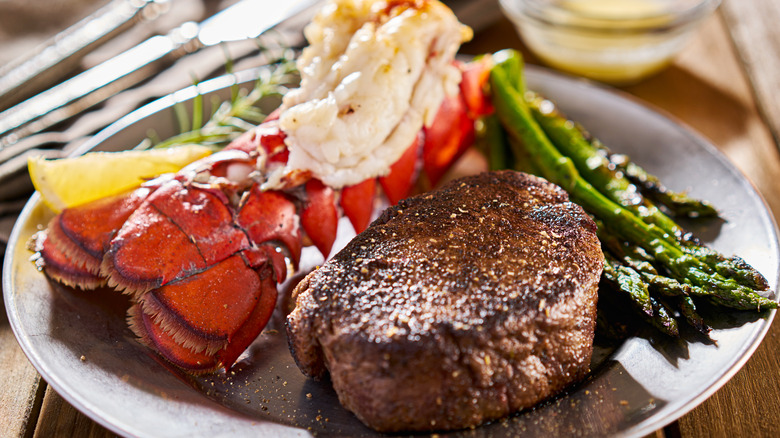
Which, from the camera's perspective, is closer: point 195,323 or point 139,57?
point 195,323

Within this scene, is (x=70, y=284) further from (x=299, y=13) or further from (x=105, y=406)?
(x=299, y=13)

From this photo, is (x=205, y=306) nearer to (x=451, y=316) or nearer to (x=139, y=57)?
(x=451, y=316)

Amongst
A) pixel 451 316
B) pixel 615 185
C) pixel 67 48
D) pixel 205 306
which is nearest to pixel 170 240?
pixel 205 306

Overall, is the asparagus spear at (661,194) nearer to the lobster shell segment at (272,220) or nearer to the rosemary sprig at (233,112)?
the lobster shell segment at (272,220)

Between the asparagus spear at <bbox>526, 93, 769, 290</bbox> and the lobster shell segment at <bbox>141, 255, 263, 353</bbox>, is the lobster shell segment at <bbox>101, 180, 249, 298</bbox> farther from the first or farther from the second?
the asparagus spear at <bbox>526, 93, 769, 290</bbox>

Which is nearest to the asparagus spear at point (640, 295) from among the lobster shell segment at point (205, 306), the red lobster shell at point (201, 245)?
the red lobster shell at point (201, 245)

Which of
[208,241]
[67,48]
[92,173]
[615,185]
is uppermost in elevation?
[67,48]
